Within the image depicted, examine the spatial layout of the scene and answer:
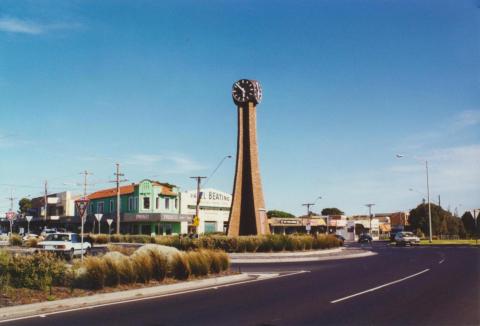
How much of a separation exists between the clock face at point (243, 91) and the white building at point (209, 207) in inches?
1243

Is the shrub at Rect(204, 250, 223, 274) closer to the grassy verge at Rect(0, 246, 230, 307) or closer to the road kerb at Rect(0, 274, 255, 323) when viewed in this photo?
the road kerb at Rect(0, 274, 255, 323)

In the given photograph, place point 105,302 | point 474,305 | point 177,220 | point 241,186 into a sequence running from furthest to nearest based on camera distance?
point 177,220 < point 241,186 < point 105,302 < point 474,305

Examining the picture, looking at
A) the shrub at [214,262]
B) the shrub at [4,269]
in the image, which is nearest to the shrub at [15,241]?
the shrub at [214,262]

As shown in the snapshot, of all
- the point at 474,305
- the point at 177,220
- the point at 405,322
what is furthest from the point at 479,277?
the point at 177,220

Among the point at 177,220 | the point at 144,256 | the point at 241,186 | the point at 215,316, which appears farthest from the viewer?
the point at 177,220

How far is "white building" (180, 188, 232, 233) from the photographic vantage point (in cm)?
7419

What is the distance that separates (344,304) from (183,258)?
7.33m

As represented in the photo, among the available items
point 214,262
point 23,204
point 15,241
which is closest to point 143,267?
point 214,262

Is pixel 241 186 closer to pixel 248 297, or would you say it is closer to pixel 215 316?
pixel 248 297

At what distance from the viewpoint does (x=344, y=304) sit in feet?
39.0

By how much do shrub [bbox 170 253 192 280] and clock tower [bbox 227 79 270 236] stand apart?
24.7m

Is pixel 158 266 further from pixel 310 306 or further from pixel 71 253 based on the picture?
pixel 71 253

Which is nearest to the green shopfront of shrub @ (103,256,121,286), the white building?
the white building

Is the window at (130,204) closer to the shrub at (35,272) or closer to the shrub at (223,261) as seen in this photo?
the shrub at (223,261)
